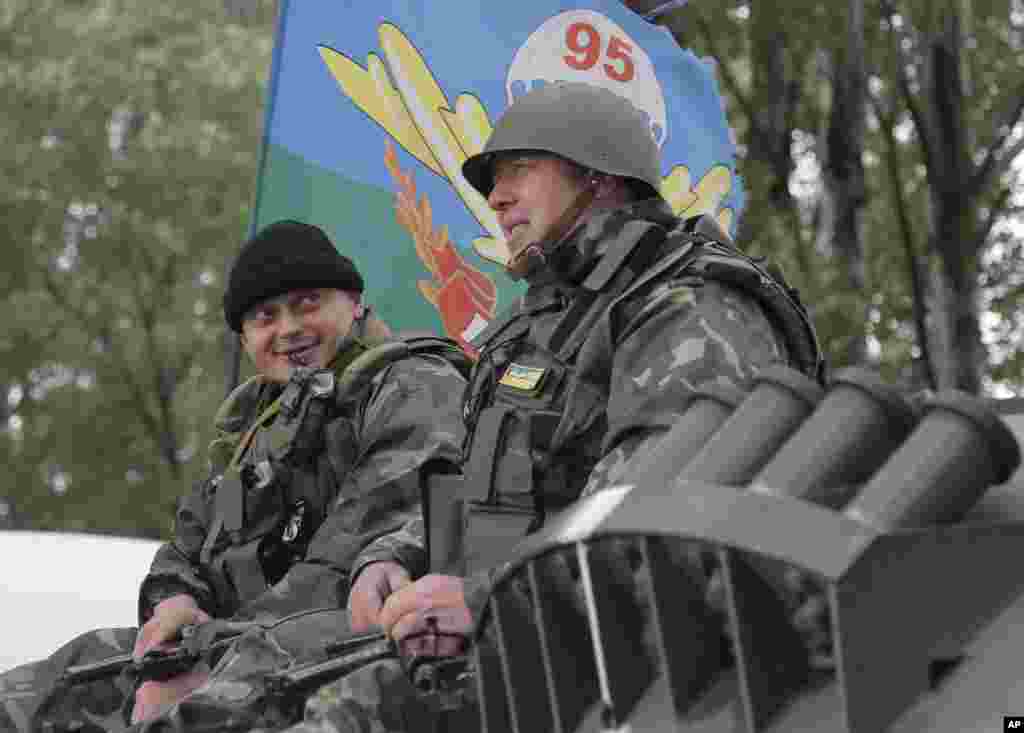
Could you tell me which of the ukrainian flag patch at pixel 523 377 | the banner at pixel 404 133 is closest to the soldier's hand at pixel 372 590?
the ukrainian flag patch at pixel 523 377

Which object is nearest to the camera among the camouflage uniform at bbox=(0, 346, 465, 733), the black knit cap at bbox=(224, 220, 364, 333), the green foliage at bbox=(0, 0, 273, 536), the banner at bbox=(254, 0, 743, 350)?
the camouflage uniform at bbox=(0, 346, 465, 733)

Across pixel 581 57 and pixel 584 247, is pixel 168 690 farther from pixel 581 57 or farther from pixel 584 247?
pixel 581 57

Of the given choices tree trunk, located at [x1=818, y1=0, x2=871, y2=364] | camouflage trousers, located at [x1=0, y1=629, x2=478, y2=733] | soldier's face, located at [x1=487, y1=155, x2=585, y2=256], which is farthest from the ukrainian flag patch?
tree trunk, located at [x1=818, y1=0, x2=871, y2=364]

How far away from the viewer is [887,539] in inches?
85.7

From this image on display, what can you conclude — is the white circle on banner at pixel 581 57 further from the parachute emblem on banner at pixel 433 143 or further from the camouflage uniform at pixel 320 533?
the camouflage uniform at pixel 320 533

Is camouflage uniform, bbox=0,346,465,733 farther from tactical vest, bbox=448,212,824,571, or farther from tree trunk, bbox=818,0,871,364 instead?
tree trunk, bbox=818,0,871,364

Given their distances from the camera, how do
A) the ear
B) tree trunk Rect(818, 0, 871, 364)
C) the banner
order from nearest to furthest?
the ear < the banner < tree trunk Rect(818, 0, 871, 364)

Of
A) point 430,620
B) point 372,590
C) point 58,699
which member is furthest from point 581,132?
point 58,699

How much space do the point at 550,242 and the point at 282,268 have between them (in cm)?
117

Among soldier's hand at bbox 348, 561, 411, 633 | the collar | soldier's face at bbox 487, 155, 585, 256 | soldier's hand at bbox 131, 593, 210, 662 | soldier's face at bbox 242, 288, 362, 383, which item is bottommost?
soldier's hand at bbox 131, 593, 210, 662

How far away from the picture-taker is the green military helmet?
13.6 feet

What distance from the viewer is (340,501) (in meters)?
4.66

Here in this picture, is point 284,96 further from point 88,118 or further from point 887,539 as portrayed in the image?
point 88,118

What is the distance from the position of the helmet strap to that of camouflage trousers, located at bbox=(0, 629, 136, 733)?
168cm
